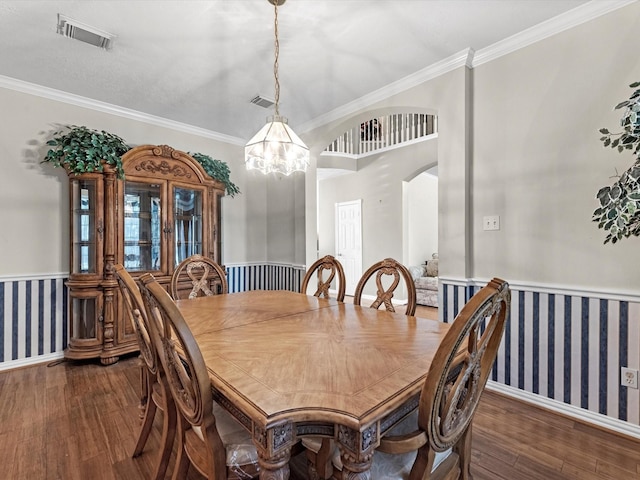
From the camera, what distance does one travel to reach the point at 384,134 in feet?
20.0

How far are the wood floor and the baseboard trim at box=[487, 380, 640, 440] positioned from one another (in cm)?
5

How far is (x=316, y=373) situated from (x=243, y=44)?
2.35 meters

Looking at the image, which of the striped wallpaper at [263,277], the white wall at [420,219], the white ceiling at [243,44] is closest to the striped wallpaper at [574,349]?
the white ceiling at [243,44]

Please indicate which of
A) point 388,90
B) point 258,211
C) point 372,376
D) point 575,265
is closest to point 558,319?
point 575,265

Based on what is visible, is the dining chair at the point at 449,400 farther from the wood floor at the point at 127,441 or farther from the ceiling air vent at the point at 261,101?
the ceiling air vent at the point at 261,101

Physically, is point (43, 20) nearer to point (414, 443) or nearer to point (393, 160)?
point (414, 443)

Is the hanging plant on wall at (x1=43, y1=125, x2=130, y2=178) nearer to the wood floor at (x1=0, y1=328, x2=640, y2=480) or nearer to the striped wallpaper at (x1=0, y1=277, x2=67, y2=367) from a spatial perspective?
the striped wallpaper at (x1=0, y1=277, x2=67, y2=367)

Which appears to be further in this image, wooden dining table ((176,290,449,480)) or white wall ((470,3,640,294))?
white wall ((470,3,640,294))

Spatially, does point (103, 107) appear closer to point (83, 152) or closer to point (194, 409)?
point (83, 152)

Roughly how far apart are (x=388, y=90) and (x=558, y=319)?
91.9 inches

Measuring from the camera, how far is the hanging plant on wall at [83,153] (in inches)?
108

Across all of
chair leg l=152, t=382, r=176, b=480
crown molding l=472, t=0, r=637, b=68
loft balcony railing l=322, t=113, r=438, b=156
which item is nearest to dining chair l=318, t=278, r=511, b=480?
chair leg l=152, t=382, r=176, b=480

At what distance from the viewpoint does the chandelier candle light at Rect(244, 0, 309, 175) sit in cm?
191

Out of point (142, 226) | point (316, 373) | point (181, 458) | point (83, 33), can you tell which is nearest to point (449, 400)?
point (316, 373)
